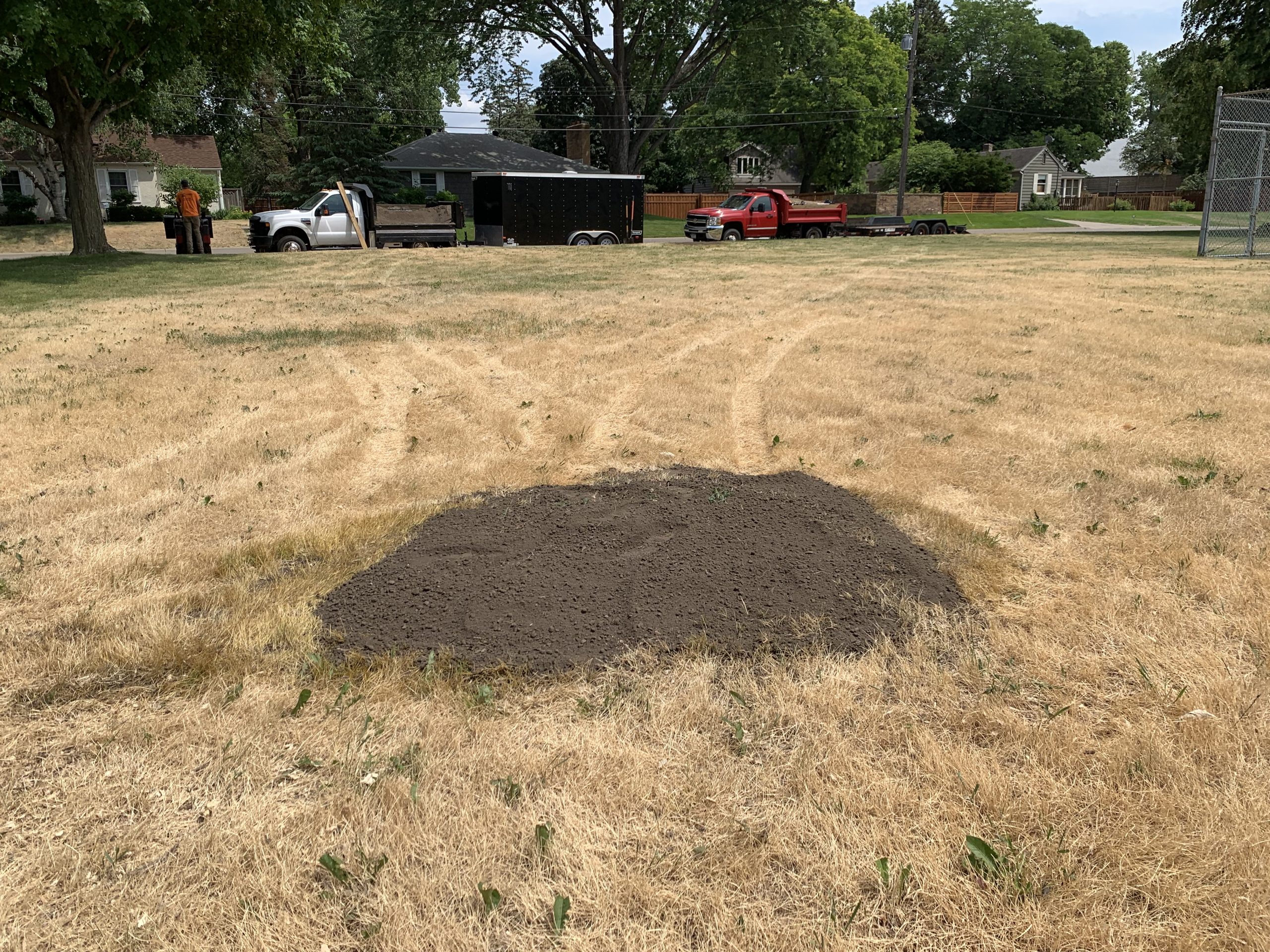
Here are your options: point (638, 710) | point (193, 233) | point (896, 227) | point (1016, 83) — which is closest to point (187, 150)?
point (193, 233)

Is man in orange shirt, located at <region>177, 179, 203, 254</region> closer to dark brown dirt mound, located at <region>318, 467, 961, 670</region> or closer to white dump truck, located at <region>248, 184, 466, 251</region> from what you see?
white dump truck, located at <region>248, 184, 466, 251</region>

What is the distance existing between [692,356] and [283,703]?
301 inches

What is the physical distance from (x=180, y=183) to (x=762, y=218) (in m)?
30.2

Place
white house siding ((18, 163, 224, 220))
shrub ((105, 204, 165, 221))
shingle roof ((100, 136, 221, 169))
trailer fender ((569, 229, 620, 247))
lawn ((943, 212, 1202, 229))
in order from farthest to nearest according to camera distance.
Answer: shingle roof ((100, 136, 221, 169)), lawn ((943, 212, 1202, 229)), white house siding ((18, 163, 224, 220)), shrub ((105, 204, 165, 221)), trailer fender ((569, 229, 620, 247))

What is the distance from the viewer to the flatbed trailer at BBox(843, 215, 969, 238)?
35.6 meters

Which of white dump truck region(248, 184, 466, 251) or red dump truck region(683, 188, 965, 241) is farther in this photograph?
red dump truck region(683, 188, 965, 241)

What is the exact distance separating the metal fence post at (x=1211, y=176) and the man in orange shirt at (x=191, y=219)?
81.4 feet

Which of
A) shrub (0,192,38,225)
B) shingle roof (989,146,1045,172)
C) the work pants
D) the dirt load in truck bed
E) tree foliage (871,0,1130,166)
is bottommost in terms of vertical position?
the work pants

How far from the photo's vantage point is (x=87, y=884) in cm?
242

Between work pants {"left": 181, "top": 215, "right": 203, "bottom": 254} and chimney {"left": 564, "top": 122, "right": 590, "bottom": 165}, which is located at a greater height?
chimney {"left": 564, "top": 122, "right": 590, "bottom": 165}

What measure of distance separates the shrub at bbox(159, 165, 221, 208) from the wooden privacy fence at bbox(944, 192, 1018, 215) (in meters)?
43.2

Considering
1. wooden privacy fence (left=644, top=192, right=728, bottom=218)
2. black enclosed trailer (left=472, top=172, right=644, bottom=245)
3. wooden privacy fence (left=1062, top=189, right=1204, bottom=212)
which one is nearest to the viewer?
black enclosed trailer (left=472, top=172, right=644, bottom=245)

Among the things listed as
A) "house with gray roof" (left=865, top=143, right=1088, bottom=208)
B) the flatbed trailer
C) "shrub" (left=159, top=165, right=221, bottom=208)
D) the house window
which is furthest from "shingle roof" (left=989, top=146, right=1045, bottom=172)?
"shrub" (left=159, top=165, right=221, bottom=208)

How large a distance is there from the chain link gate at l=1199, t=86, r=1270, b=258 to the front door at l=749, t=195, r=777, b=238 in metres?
14.6
